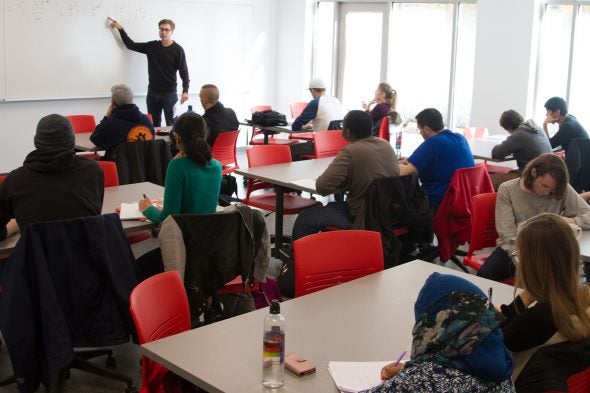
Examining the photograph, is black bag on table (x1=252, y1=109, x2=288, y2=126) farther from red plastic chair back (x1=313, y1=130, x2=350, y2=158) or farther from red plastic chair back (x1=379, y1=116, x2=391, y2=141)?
red plastic chair back (x1=313, y1=130, x2=350, y2=158)

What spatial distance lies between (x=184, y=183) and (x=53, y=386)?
1220 millimetres

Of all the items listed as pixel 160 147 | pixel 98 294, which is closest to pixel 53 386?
pixel 98 294

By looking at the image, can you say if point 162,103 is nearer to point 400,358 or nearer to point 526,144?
point 526,144

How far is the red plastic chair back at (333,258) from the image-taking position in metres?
3.48

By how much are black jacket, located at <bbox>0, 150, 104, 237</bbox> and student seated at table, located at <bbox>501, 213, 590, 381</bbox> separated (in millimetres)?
2198

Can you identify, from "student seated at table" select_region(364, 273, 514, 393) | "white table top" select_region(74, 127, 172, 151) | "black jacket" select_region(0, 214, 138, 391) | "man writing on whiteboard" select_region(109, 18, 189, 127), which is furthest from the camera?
"man writing on whiteboard" select_region(109, 18, 189, 127)

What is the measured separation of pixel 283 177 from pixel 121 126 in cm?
158

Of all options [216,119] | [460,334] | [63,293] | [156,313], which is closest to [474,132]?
[216,119]

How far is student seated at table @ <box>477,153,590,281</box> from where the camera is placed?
4.34 metres

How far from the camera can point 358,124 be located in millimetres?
5215

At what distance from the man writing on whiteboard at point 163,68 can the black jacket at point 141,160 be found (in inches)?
131

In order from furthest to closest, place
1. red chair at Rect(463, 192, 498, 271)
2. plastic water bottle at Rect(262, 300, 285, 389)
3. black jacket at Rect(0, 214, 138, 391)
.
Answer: red chair at Rect(463, 192, 498, 271)
black jacket at Rect(0, 214, 138, 391)
plastic water bottle at Rect(262, 300, 285, 389)

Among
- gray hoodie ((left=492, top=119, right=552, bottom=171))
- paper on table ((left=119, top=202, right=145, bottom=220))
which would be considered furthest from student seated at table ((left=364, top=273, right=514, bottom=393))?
gray hoodie ((left=492, top=119, right=552, bottom=171))

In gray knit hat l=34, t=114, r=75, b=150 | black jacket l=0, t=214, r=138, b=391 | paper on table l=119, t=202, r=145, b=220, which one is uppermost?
gray knit hat l=34, t=114, r=75, b=150
